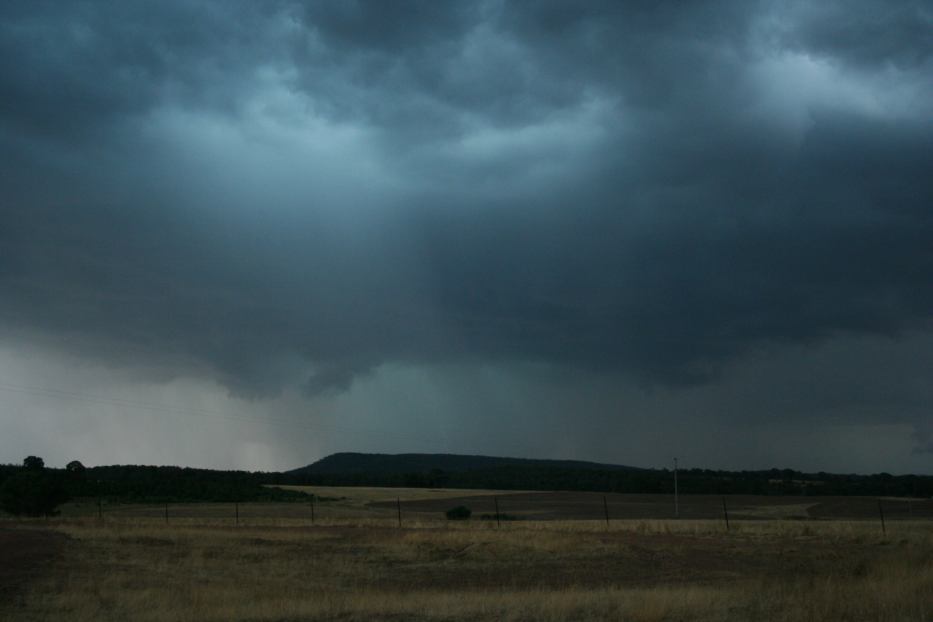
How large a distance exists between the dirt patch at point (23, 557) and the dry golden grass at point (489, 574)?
0.61 meters

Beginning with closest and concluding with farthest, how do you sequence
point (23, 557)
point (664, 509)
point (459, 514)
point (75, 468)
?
point (23, 557) < point (459, 514) < point (664, 509) < point (75, 468)

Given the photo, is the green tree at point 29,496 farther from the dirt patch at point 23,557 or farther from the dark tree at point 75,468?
the dark tree at point 75,468

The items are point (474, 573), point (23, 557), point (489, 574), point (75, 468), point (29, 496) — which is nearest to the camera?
point (23, 557)

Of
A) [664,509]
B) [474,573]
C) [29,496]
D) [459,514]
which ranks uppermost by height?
[29,496]

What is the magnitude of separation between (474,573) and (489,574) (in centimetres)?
82

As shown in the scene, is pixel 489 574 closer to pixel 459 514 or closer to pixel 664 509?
pixel 459 514

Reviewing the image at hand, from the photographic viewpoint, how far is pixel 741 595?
1998cm

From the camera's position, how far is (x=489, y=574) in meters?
32.2

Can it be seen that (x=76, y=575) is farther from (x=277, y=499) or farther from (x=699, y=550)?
(x=277, y=499)

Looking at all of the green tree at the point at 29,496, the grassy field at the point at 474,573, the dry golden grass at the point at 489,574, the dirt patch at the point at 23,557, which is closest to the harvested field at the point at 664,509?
the grassy field at the point at 474,573

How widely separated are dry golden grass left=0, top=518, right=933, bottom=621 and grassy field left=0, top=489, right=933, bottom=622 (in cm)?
8

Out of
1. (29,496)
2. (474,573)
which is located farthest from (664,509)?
(474,573)

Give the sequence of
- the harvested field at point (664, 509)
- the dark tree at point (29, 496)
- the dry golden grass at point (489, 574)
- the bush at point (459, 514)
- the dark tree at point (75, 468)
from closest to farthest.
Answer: the dry golden grass at point (489, 574)
the dark tree at point (29, 496)
the bush at point (459, 514)
the harvested field at point (664, 509)
the dark tree at point (75, 468)

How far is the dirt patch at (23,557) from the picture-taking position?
2397cm
